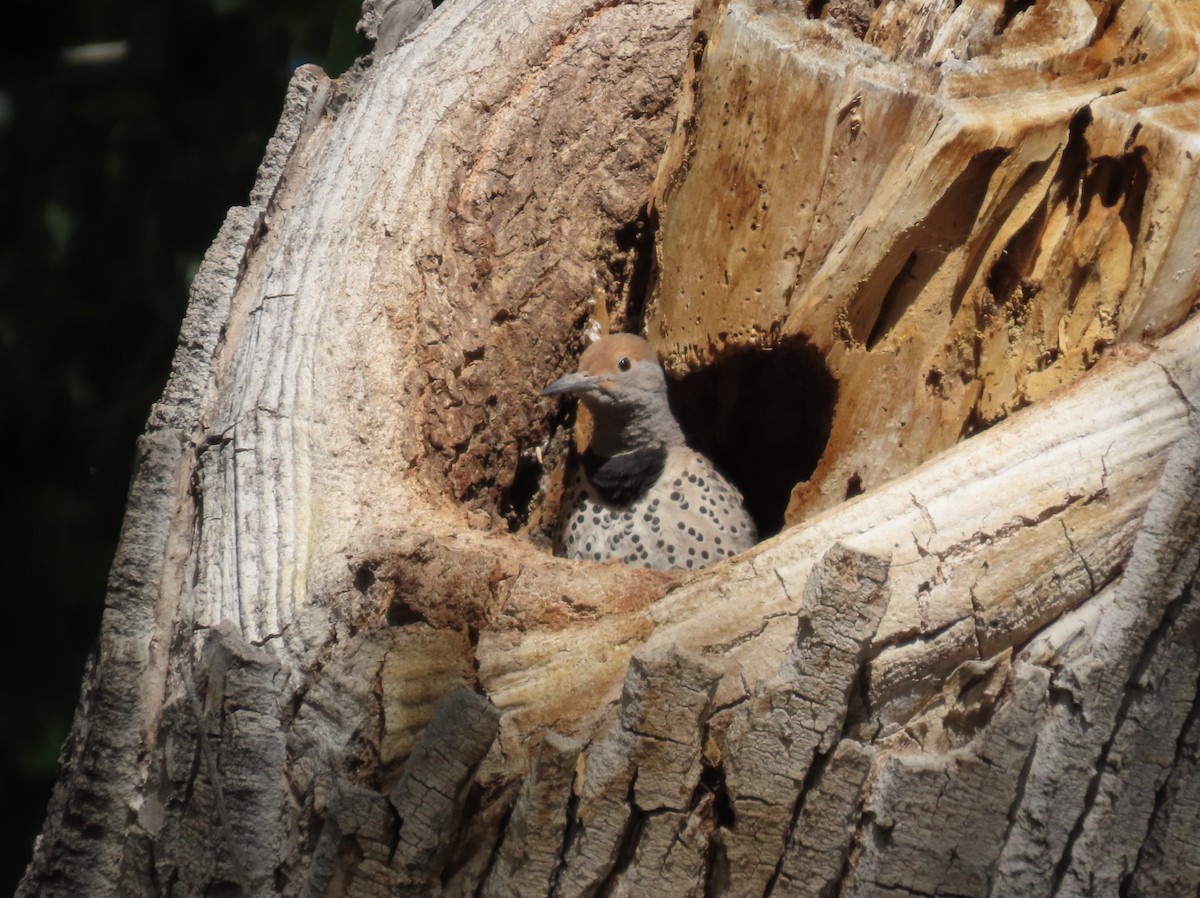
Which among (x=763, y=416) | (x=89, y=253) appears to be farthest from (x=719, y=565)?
(x=89, y=253)

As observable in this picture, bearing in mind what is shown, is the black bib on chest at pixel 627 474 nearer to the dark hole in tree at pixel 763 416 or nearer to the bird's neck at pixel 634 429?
the bird's neck at pixel 634 429

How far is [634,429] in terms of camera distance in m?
3.34

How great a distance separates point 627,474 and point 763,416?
1.34 feet

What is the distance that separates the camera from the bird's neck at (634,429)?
3262 millimetres

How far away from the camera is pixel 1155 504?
183 centimetres

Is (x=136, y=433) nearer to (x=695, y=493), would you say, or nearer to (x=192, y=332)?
(x=192, y=332)

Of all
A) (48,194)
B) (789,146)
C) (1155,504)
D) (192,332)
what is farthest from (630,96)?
(1155,504)

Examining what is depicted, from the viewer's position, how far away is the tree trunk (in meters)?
1.75

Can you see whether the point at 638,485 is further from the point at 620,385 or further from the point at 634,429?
the point at 620,385

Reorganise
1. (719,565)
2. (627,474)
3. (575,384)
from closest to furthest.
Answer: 1. (719,565)
2. (575,384)
3. (627,474)

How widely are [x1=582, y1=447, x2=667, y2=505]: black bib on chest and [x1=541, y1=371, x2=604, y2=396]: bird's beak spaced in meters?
0.28

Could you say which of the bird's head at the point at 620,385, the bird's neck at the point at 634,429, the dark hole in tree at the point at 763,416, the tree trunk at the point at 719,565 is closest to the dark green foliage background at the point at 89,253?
the tree trunk at the point at 719,565

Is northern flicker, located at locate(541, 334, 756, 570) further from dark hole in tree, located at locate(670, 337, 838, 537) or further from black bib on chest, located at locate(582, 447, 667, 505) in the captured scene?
dark hole in tree, located at locate(670, 337, 838, 537)

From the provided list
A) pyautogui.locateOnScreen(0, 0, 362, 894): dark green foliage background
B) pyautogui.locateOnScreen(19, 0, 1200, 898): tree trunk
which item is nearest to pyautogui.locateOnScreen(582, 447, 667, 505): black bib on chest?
pyautogui.locateOnScreen(19, 0, 1200, 898): tree trunk
